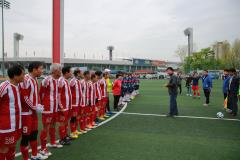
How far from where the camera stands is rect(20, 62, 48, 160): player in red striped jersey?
14.0ft

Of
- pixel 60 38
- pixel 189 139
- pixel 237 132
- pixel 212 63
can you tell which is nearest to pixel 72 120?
pixel 189 139

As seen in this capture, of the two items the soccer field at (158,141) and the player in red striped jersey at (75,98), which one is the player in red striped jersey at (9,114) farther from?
the player in red striped jersey at (75,98)

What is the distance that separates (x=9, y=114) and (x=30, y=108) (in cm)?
61

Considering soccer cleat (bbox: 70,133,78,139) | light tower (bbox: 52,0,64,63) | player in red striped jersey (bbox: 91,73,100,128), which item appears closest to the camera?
soccer cleat (bbox: 70,133,78,139)

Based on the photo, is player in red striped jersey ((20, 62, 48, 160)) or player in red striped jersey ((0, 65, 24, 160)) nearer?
player in red striped jersey ((0, 65, 24, 160))

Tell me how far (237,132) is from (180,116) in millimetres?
2833

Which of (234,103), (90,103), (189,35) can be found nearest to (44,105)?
(90,103)

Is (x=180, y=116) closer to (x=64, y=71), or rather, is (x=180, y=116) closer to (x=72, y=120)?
(x=72, y=120)

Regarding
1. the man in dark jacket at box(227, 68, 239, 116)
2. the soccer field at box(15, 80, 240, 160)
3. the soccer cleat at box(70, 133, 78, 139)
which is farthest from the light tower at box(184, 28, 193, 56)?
the soccer cleat at box(70, 133, 78, 139)

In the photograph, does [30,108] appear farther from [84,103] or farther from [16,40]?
[16,40]

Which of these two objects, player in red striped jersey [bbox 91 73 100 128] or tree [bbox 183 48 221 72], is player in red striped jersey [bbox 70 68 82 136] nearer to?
player in red striped jersey [bbox 91 73 100 128]

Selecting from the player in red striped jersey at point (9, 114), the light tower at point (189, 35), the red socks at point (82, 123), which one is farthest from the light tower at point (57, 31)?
the light tower at point (189, 35)

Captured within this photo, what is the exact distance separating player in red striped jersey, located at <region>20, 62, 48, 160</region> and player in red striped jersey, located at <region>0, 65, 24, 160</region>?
46 centimetres

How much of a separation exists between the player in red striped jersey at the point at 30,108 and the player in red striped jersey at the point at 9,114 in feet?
1.52
